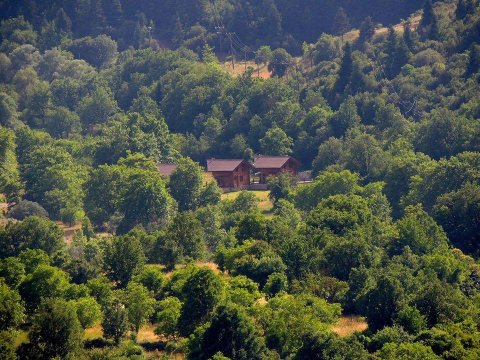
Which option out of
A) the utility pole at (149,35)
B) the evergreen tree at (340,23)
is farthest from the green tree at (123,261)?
the utility pole at (149,35)

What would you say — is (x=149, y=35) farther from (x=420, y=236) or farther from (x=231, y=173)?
(x=420, y=236)

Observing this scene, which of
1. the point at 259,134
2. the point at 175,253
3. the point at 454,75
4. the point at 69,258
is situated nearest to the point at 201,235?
the point at 175,253

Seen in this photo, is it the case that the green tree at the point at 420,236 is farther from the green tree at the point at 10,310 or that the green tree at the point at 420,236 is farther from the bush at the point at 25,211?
the bush at the point at 25,211

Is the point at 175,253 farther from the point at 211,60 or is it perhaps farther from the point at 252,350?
the point at 211,60

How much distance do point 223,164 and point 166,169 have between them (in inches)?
194

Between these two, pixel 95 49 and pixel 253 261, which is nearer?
pixel 253 261

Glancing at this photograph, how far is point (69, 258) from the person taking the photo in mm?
66438

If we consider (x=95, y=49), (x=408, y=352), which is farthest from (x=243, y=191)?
(x=95, y=49)

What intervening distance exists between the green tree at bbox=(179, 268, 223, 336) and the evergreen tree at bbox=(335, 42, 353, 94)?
56.6 m

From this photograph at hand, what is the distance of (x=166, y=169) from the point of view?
98188mm

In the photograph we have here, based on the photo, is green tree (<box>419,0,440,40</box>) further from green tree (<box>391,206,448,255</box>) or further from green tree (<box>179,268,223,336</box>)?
green tree (<box>179,268,223,336</box>)

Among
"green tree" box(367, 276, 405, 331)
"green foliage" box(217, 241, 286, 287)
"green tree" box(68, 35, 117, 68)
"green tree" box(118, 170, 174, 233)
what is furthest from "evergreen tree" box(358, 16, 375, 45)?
"green tree" box(367, 276, 405, 331)

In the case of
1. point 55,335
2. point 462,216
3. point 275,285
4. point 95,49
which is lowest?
point 55,335

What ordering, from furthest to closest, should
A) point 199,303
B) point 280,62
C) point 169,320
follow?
point 280,62 < point 199,303 < point 169,320
